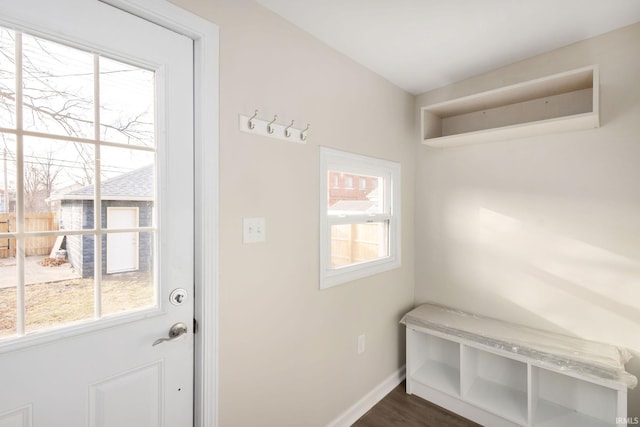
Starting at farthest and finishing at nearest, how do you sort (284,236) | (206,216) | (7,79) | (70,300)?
(284,236) < (206,216) < (70,300) < (7,79)

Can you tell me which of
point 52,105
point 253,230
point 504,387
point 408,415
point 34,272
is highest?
point 52,105

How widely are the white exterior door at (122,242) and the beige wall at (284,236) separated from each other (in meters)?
0.33

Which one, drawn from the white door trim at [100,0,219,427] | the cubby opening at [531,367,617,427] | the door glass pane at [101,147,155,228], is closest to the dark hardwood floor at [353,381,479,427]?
the cubby opening at [531,367,617,427]

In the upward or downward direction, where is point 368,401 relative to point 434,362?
downward

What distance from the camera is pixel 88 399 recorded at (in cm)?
98

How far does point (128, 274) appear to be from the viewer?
42.1 inches

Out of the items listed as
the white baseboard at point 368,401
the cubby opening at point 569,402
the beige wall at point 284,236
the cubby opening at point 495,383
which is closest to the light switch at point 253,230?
the beige wall at point 284,236

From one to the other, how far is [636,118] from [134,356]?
9.03ft

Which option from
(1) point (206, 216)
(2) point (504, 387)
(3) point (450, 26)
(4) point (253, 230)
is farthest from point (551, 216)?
(1) point (206, 216)

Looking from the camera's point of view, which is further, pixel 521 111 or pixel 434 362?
pixel 434 362

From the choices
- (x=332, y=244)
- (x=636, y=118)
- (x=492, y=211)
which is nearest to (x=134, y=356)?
(x=332, y=244)

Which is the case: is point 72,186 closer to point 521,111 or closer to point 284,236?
point 284,236

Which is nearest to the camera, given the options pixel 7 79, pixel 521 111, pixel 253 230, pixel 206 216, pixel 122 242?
pixel 7 79

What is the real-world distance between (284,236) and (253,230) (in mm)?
205
